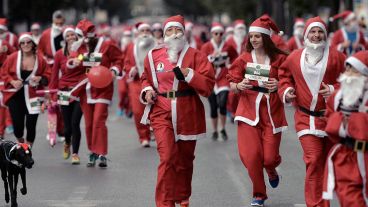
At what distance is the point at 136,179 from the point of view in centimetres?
1417

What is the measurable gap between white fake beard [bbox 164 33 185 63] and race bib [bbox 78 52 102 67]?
4.55m

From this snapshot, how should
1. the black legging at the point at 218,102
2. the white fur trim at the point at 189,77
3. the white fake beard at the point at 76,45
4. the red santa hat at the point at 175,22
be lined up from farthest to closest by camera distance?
the black legging at the point at 218,102 → the white fake beard at the point at 76,45 → the red santa hat at the point at 175,22 → the white fur trim at the point at 189,77

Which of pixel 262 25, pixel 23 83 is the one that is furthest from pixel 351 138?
pixel 23 83

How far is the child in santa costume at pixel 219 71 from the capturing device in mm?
19500

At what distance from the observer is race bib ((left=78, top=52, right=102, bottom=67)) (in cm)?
1519

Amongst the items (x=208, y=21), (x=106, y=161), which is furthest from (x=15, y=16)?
(x=208, y=21)

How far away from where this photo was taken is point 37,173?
1479 cm

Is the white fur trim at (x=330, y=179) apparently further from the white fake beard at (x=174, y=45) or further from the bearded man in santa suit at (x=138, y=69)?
the bearded man in santa suit at (x=138, y=69)

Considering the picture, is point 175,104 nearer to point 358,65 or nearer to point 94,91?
point 358,65

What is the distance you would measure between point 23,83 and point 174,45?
527cm

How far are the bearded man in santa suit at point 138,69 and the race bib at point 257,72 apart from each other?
656 cm

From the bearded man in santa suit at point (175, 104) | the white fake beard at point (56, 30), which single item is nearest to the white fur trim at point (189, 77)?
the bearded man in santa suit at point (175, 104)

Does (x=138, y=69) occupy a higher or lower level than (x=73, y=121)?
higher

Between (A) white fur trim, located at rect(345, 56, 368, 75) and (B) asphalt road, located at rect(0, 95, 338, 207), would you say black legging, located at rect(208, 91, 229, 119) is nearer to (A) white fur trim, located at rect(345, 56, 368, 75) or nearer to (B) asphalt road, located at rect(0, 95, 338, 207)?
(B) asphalt road, located at rect(0, 95, 338, 207)
